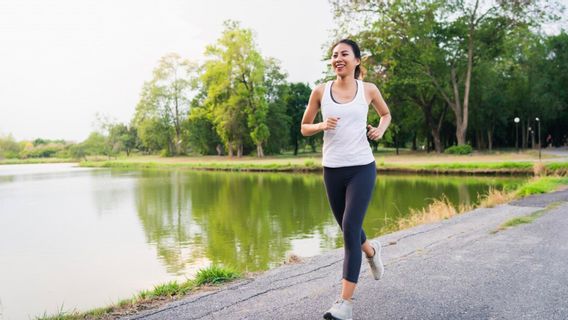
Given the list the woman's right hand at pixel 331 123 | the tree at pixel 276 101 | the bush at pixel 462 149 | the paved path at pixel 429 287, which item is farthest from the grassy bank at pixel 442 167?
Answer: the woman's right hand at pixel 331 123

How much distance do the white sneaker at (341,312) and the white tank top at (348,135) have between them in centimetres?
96

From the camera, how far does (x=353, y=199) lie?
10.8ft

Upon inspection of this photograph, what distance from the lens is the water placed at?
8070 mm

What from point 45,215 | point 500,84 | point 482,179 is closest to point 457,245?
point 45,215

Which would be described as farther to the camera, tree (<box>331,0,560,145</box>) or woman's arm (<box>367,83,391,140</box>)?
tree (<box>331,0,560,145</box>)

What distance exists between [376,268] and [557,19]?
35969mm

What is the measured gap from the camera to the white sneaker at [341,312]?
3.19 m

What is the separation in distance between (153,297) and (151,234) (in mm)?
8655

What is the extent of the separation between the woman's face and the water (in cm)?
353

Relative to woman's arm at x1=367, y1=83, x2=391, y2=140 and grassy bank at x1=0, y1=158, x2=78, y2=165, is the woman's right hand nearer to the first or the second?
woman's arm at x1=367, y1=83, x2=391, y2=140

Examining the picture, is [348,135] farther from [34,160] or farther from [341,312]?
[34,160]

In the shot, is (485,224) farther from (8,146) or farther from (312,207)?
(8,146)

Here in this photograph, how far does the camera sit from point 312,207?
16.5 m

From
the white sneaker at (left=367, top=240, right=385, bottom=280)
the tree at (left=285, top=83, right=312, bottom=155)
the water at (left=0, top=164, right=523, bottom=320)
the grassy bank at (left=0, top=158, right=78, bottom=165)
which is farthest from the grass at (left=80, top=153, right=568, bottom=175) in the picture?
the grassy bank at (left=0, top=158, right=78, bottom=165)
